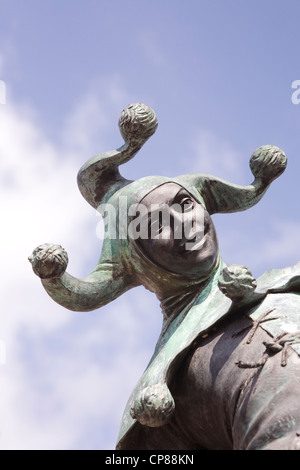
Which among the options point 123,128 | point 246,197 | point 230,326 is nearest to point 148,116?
point 123,128

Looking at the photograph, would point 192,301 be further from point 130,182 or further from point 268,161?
point 268,161

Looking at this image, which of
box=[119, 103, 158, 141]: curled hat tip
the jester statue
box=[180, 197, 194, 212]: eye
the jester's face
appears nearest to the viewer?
the jester statue

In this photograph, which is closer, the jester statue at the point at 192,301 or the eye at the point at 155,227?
the jester statue at the point at 192,301

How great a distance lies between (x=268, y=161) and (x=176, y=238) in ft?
2.75

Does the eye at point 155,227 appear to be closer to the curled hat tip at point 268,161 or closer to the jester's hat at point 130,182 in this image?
the jester's hat at point 130,182

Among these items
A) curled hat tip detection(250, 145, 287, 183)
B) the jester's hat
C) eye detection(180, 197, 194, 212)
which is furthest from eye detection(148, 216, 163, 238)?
curled hat tip detection(250, 145, 287, 183)

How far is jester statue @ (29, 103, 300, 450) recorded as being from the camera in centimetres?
415

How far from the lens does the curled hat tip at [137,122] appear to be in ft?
17.1

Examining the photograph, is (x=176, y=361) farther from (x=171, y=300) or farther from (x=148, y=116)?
(x=148, y=116)

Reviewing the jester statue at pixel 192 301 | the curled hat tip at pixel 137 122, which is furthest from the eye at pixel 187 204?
the curled hat tip at pixel 137 122

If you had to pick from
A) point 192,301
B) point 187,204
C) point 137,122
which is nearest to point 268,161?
point 187,204

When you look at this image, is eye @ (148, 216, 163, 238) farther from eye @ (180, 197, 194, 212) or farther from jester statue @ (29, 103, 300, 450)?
eye @ (180, 197, 194, 212)

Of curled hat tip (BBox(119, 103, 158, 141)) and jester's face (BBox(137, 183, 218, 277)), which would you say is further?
curled hat tip (BBox(119, 103, 158, 141))
